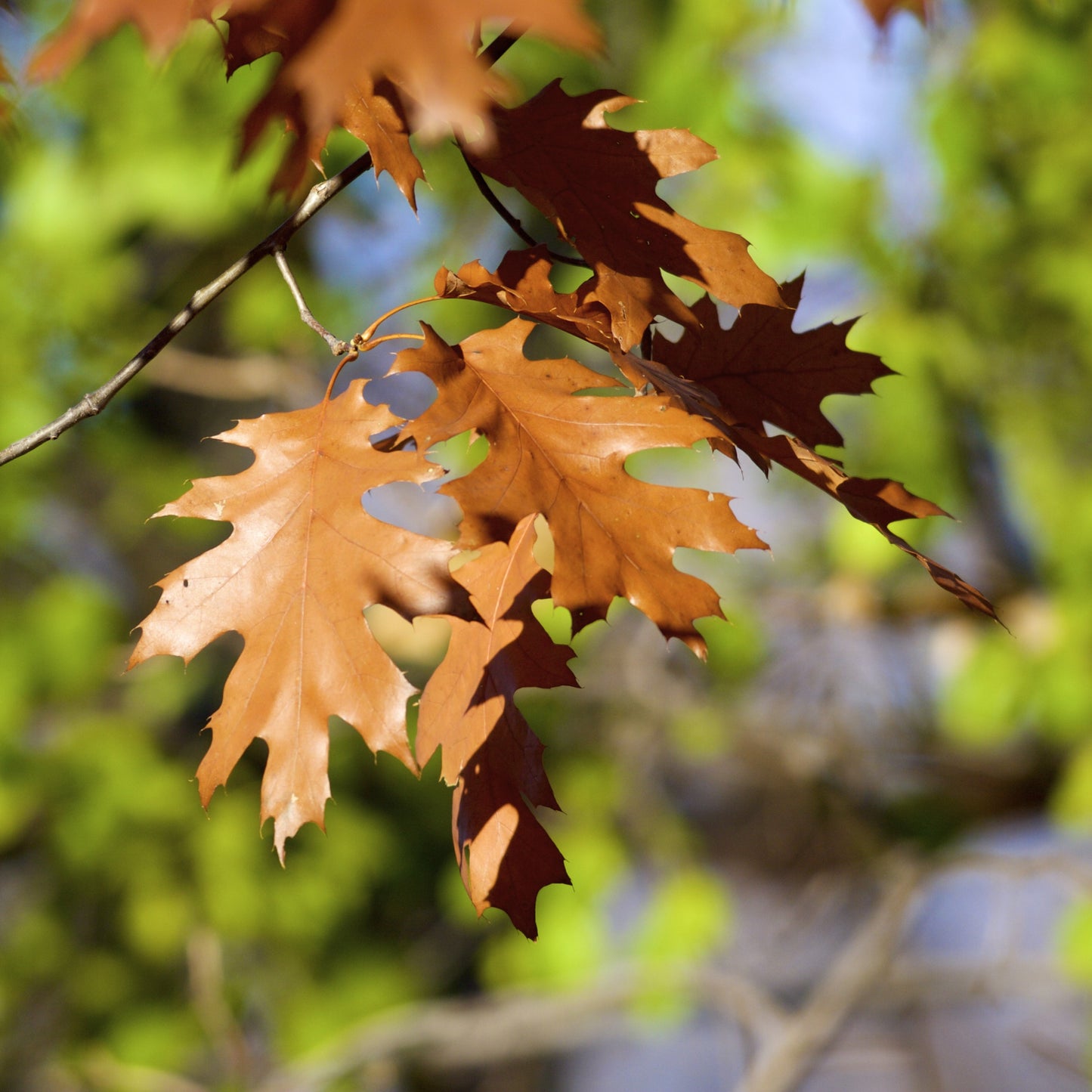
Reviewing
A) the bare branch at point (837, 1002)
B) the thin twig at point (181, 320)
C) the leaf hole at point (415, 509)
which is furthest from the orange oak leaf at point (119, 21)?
the bare branch at point (837, 1002)

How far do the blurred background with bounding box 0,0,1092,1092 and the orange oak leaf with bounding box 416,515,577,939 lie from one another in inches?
63.0

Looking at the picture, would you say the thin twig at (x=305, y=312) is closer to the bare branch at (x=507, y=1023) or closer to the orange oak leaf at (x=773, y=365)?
the orange oak leaf at (x=773, y=365)

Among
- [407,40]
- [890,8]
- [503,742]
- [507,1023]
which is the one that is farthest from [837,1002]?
[407,40]

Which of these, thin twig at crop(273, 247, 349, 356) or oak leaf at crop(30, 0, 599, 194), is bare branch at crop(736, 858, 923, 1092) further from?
oak leaf at crop(30, 0, 599, 194)

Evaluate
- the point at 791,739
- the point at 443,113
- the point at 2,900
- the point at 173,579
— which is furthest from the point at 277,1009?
the point at 443,113

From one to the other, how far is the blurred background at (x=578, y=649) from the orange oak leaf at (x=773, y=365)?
1558 mm

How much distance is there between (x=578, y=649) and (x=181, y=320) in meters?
2.49

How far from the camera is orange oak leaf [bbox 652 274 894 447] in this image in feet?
2.24

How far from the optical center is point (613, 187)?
613 millimetres

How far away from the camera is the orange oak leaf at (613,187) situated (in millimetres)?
604

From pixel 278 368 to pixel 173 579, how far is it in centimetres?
188

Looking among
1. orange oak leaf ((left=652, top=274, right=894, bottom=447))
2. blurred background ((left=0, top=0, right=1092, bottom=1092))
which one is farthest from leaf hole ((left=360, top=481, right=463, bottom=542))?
orange oak leaf ((left=652, top=274, right=894, bottom=447))

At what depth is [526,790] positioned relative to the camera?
0.62 metres

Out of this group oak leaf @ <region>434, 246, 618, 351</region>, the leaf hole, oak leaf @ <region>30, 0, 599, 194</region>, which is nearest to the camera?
oak leaf @ <region>30, 0, 599, 194</region>
